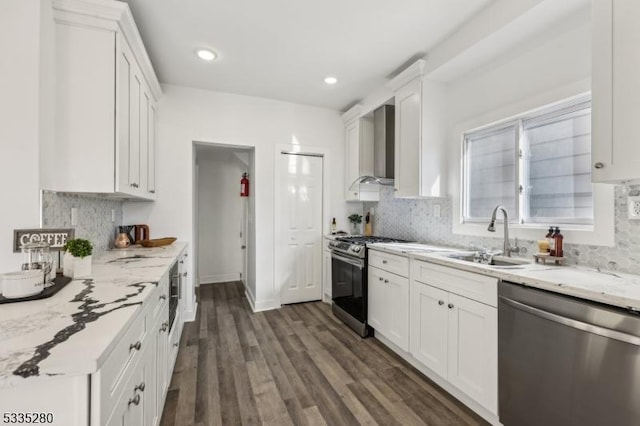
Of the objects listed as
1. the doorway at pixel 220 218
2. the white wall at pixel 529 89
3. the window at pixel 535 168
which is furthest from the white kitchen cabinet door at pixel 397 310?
the doorway at pixel 220 218

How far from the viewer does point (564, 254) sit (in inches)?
72.6

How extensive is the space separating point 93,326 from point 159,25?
88.9 inches

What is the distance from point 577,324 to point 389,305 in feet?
4.75

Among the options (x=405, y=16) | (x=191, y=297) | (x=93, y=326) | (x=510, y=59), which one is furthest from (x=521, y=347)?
(x=191, y=297)

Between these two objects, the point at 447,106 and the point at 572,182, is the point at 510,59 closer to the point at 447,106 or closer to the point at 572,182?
the point at 447,106

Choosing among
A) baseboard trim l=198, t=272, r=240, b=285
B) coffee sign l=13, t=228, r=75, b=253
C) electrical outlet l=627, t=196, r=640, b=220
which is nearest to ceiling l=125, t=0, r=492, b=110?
electrical outlet l=627, t=196, r=640, b=220

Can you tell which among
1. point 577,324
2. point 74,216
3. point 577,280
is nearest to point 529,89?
point 577,280

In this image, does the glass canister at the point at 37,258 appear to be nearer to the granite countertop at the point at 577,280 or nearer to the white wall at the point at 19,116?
the white wall at the point at 19,116

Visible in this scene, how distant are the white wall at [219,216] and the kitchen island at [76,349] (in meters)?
3.61

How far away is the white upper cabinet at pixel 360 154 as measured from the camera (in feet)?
12.1

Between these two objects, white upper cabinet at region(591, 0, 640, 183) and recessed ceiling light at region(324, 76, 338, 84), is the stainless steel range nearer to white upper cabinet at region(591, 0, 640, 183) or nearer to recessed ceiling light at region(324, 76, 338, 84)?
recessed ceiling light at region(324, 76, 338, 84)

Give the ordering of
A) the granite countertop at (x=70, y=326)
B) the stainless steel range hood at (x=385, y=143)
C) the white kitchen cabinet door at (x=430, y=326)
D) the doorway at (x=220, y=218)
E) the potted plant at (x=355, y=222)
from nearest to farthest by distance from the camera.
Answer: the granite countertop at (x=70, y=326)
the white kitchen cabinet door at (x=430, y=326)
the stainless steel range hood at (x=385, y=143)
the potted plant at (x=355, y=222)
the doorway at (x=220, y=218)

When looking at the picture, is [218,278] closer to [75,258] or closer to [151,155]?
[151,155]

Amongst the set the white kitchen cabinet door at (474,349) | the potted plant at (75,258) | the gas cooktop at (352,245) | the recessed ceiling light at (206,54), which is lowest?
the white kitchen cabinet door at (474,349)
